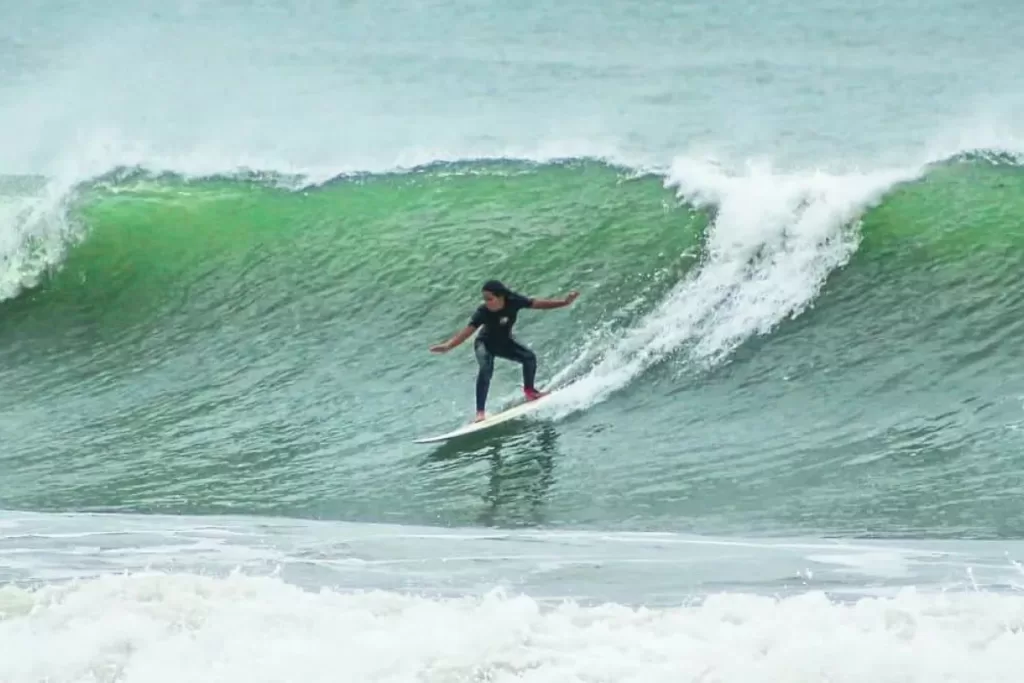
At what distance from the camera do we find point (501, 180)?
59.8 ft

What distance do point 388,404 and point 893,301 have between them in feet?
15.2

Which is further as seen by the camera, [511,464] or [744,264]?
[744,264]

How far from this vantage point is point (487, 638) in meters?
7.19

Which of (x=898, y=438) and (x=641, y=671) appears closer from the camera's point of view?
(x=641, y=671)

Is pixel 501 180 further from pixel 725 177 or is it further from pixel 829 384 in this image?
pixel 829 384

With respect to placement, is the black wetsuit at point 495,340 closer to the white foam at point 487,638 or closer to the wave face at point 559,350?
the wave face at point 559,350

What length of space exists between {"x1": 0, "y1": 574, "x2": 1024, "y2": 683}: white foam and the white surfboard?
12.6 ft

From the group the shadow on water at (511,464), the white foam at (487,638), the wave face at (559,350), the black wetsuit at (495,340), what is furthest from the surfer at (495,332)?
the white foam at (487,638)

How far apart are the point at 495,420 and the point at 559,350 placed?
6.12 ft

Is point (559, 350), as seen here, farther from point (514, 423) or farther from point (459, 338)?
point (459, 338)

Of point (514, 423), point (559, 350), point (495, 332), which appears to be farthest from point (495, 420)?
point (559, 350)

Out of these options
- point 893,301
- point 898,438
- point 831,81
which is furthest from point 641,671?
point 831,81

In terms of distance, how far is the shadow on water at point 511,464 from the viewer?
396 inches

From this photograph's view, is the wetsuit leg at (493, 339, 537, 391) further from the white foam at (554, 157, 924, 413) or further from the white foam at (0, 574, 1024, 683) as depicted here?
the white foam at (0, 574, 1024, 683)
